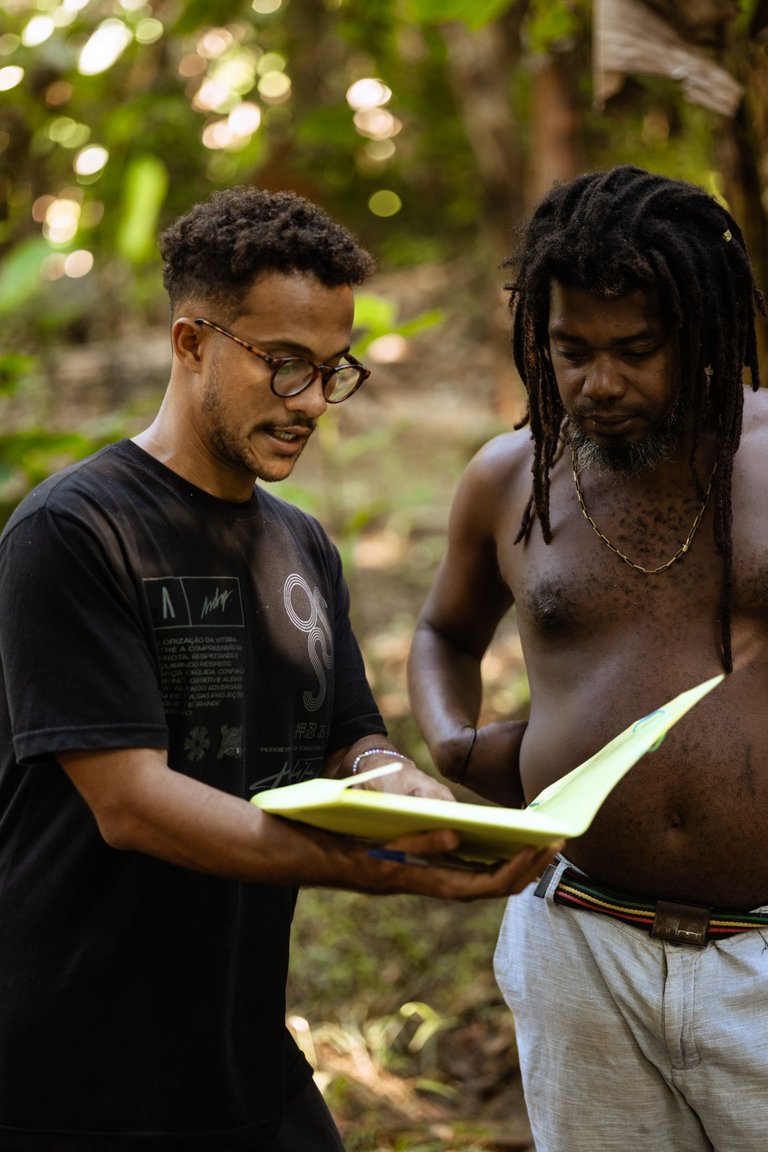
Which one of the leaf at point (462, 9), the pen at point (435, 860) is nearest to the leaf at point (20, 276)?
the leaf at point (462, 9)

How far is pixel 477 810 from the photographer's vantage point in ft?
5.17

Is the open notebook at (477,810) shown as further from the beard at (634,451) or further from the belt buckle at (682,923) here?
the beard at (634,451)

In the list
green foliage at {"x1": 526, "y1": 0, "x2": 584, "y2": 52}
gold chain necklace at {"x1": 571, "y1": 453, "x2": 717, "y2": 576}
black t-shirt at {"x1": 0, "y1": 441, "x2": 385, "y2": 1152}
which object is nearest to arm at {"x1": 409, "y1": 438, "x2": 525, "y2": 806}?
gold chain necklace at {"x1": 571, "y1": 453, "x2": 717, "y2": 576}

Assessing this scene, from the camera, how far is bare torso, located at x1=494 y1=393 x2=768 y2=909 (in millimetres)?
2217

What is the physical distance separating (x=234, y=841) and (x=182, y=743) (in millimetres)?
268

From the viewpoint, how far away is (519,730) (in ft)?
8.51

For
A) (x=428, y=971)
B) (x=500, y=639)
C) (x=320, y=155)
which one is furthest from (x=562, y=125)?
(x=320, y=155)

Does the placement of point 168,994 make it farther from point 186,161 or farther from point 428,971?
point 186,161

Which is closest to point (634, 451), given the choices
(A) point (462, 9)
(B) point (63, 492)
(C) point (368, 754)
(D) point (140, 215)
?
(C) point (368, 754)

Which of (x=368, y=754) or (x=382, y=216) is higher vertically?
(x=382, y=216)

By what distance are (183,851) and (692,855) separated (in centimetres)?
97

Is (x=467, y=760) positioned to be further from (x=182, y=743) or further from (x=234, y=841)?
(x=234, y=841)

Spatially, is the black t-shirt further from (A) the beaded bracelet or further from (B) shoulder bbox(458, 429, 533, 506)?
(B) shoulder bbox(458, 429, 533, 506)

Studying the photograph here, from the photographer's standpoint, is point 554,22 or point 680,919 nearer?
point 680,919
